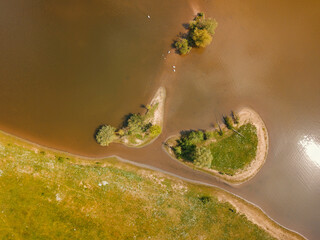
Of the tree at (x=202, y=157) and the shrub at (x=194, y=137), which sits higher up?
the shrub at (x=194, y=137)

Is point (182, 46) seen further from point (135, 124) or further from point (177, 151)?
point (177, 151)

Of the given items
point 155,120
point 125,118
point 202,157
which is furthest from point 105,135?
point 202,157

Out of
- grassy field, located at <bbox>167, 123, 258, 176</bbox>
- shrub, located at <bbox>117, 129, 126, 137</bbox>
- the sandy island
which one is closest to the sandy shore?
grassy field, located at <bbox>167, 123, 258, 176</bbox>

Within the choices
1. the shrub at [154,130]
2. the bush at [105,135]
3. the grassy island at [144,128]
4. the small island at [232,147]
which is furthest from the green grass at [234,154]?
the bush at [105,135]

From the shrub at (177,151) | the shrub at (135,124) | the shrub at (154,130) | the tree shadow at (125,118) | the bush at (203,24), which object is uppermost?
the bush at (203,24)

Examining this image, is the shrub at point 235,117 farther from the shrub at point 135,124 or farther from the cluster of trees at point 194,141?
the shrub at point 135,124

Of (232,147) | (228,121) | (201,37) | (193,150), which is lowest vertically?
(232,147)

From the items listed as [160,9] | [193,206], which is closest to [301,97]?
[193,206]
